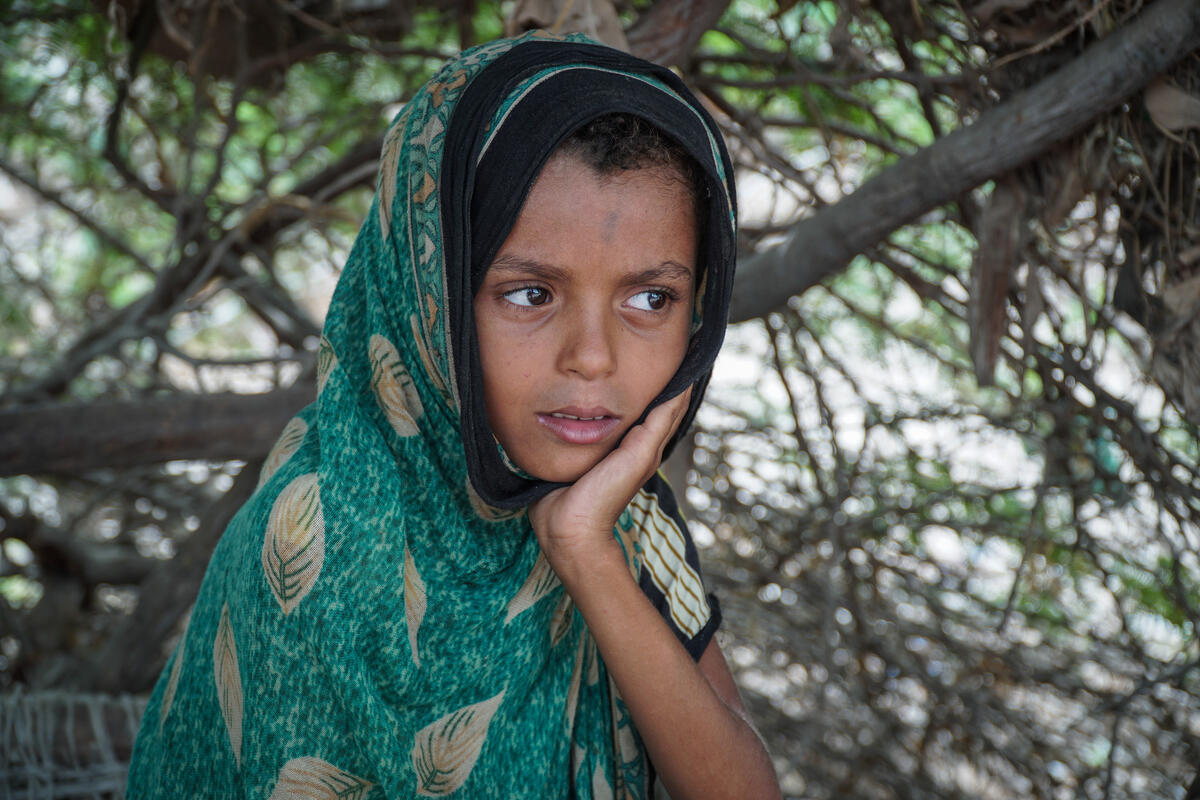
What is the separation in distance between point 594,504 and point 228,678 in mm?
536

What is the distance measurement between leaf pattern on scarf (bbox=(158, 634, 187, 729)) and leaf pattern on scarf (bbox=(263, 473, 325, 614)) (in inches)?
13.0

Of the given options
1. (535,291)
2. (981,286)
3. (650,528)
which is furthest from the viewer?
(981,286)

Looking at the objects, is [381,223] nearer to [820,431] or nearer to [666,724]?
[666,724]

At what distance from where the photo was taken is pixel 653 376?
51.2 inches

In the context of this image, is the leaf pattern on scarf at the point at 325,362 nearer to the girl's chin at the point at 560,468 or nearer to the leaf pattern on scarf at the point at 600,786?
the girl's chin at the point at 560,468

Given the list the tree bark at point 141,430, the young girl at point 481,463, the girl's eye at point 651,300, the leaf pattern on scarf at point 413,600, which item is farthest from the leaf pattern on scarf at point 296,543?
the tree bark at point 141,430

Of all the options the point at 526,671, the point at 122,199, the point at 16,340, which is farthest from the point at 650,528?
the point at 16,340

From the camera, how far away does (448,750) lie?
1313mm

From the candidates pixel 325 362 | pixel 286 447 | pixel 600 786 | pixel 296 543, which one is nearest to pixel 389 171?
pixel 325 362

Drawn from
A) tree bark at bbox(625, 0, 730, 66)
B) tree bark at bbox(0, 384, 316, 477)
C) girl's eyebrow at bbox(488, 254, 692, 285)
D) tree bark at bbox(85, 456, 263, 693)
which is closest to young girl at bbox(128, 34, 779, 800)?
girl's eyebrow at bbox(488, 254, 692, 285)

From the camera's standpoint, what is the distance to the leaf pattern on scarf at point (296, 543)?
1215 mm

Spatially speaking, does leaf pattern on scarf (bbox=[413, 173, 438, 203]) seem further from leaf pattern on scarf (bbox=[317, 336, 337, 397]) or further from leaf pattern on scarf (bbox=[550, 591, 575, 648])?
leaf pattern on scarf (bbox=[550, 591, 575, 648])

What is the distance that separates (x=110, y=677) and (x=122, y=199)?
175 centimetres

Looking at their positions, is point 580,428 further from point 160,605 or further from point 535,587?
point 160,605
